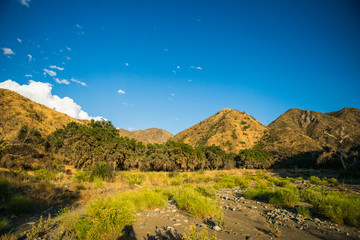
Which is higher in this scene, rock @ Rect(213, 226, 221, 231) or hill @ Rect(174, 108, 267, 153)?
hill @ Rect(174, 108, 267, 153)

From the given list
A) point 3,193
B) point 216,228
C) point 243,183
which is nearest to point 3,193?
point 3,193

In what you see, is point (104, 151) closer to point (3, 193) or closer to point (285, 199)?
point (3, 193)

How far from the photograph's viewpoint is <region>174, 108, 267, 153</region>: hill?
246 ft

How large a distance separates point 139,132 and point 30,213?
14070cm

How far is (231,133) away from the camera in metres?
→ 81.3

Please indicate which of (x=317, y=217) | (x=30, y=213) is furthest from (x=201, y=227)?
(x=30, y=213)

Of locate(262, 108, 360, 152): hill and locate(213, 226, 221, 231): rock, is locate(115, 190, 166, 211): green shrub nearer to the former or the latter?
locate(213, 226, 221, 231): rock

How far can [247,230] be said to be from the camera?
486 cm

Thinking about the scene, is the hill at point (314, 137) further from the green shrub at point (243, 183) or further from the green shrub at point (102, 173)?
the green shrub at point (102, 173)

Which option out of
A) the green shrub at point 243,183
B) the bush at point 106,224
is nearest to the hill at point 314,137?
the green shrub at point 243,183

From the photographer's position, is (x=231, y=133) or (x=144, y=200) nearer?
(x=144, y=200)

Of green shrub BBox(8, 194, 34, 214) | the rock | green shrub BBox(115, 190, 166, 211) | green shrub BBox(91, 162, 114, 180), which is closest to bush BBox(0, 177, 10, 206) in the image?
green shrub BBox(8, 194, 34, 214)

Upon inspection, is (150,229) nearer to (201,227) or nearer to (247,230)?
(201,227)

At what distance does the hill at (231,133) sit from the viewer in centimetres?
7512
